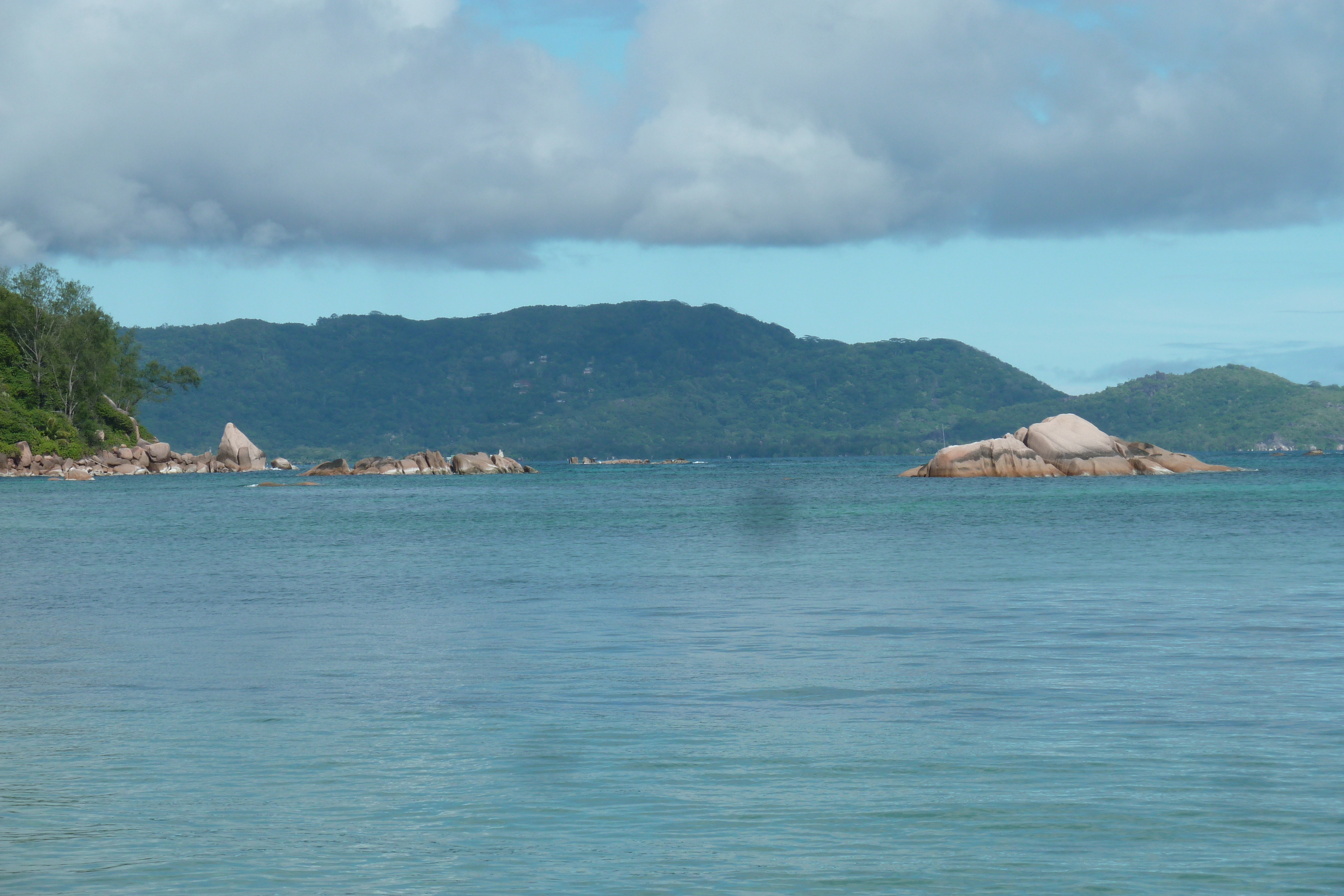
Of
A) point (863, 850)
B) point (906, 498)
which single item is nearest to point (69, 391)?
point (906, 498)

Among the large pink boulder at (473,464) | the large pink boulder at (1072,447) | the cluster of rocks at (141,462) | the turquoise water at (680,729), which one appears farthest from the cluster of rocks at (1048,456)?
the cluster of rocks at (141,462)

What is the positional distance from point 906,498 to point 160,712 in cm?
6278

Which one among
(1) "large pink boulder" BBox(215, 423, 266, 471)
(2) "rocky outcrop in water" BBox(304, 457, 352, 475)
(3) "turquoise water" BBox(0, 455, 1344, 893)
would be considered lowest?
(3) "turquoise water" BBox(0, 455, 1344, 893)

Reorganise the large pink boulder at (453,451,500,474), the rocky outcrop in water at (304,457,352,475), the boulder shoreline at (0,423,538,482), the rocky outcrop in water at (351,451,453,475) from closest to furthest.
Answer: the boulder shoreline at (0,423,538,482)
the rocky outcrop in water at (304,457,352,475)
the large pink boulder at (453,451,500,474)
the rocky outcrop in water at (351,451,453,475)

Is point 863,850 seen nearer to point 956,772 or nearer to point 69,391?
point 956,772

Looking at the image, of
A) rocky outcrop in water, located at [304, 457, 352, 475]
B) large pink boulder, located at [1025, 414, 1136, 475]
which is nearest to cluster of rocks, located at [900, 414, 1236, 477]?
large pink boulder, located at [1025, 414, 1136, 475]

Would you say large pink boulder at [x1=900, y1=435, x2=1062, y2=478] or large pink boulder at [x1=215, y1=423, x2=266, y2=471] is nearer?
large pink boulder at [x1=900, y1=435, x2=1062, y2=478]

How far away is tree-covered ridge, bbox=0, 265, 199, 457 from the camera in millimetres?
117188

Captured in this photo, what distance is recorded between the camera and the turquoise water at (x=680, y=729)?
8445 millimetres

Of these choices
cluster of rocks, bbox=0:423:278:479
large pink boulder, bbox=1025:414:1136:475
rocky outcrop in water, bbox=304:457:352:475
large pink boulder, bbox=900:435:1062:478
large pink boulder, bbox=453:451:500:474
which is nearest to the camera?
large pink boulder, bbox=1025:414:1136:475

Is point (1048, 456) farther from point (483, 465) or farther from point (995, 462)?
point (483, 465)

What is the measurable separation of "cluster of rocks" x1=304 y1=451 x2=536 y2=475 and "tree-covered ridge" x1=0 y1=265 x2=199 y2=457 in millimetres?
25143

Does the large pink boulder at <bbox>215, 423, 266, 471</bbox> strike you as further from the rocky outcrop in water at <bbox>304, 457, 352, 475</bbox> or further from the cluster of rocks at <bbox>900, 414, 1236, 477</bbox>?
the cluster of rocks at <bbox>900, 414, 1236, 477</bbox>

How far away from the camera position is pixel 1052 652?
17.4 meters
